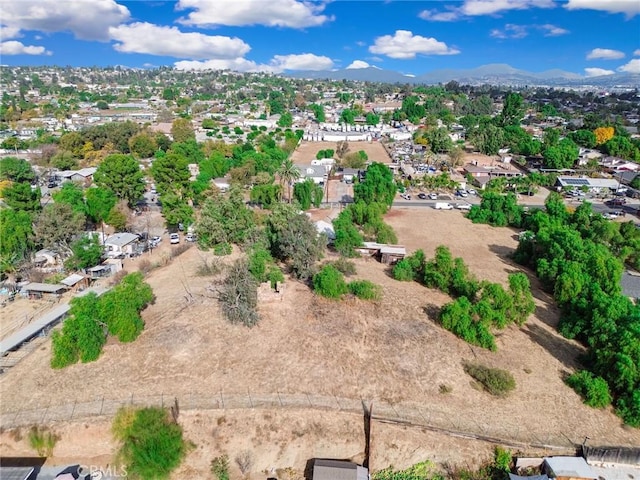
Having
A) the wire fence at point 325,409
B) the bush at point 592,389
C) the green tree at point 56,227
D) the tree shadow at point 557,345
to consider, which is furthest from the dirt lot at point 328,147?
the bush at point 592,389

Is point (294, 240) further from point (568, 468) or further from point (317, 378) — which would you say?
point (568, 468)

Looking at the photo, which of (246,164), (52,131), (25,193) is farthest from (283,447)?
(52,131)

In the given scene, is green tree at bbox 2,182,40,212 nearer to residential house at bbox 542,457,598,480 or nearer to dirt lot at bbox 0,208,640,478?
dirt lot at bbox 0,208,640,478

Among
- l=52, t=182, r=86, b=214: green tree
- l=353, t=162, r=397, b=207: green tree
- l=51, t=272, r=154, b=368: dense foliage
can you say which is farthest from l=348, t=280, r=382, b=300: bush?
l=52, t=182, r=86, b=214: green tree

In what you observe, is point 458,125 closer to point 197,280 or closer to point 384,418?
point 197,280

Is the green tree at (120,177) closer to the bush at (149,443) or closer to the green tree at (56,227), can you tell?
the green tree at (56,227)
